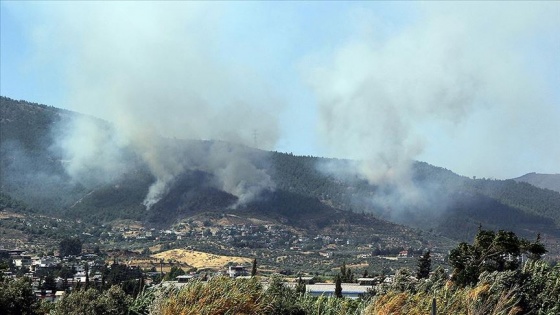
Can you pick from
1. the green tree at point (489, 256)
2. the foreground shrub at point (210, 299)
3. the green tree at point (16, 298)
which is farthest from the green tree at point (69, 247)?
the foreground shrub at point (210, 299)

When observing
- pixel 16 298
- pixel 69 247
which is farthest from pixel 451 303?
pixel 69 247

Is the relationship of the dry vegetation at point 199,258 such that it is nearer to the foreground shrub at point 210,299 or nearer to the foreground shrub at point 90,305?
the foreground shrub at point 90,305

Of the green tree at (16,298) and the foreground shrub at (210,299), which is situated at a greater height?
the foreground shrub at (210,299)

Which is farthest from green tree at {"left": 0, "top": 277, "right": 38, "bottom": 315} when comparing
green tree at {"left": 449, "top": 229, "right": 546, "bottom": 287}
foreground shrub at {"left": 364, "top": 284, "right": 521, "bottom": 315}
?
green tree at {"left": 449, "top": 229, "right": 546, "bottom": 287}

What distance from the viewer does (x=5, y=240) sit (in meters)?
188

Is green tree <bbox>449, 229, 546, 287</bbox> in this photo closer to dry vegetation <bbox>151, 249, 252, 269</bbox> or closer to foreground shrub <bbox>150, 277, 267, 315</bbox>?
foreground shrub <bbox>150, 277, 267, 315</bbox>

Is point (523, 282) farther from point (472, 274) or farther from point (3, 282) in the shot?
point (3, 282)

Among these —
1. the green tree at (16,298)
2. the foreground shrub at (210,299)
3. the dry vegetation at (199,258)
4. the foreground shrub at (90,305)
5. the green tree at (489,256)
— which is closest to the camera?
the foreground shrub at (210,299)

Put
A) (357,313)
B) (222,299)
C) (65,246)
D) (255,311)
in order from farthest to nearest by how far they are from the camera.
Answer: (65,246), (357,313), (255,311), (222,299)

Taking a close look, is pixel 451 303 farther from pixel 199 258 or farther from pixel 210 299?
pixel 199 258

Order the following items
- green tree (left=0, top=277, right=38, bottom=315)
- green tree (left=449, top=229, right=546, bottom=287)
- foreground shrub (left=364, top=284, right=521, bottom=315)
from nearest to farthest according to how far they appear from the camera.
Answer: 1. foreground shrub (left=364, top=284, right=521, bottom=315)
2. green tree (left=0, top=277, right=38, bottom=315)
3. green tree (left=449, top=229, right=546, bottom=287)

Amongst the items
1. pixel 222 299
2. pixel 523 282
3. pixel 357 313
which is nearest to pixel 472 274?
pixel 523 282

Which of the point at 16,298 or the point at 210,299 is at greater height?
the point at 210,299

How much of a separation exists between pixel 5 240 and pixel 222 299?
167132 millimetres
